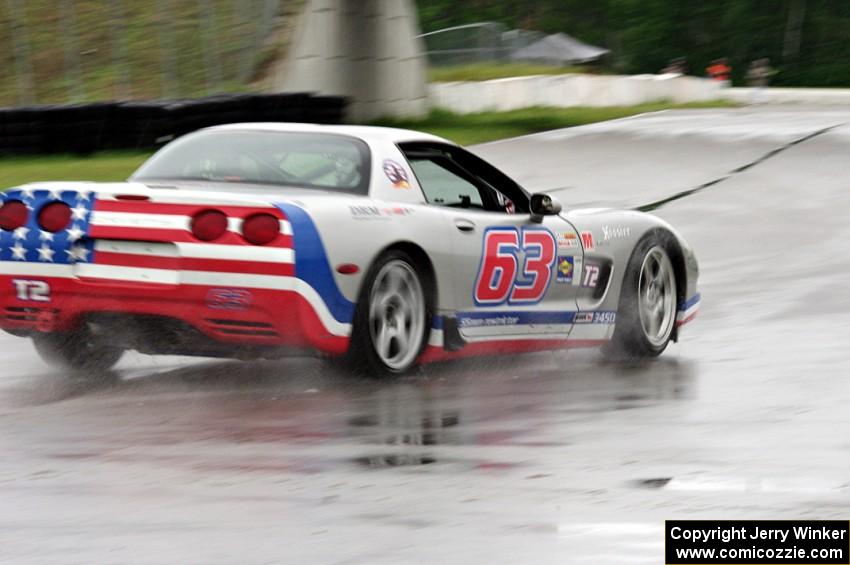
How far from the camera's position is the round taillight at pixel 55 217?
24.8 ft

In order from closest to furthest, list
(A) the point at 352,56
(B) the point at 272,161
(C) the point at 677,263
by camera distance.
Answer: (B) the point at 272,161, (C) the point at 677,263, (A) the point at 352,56

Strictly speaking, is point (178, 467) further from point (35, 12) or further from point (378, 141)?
point (35, 12)

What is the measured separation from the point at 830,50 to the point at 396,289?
288 feet

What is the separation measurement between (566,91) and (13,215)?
137 feet

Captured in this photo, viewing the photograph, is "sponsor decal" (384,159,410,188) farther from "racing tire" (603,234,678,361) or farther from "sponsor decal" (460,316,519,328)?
"racing tire" (603,234,678,361)

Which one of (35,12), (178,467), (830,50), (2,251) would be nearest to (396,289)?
(2,251)

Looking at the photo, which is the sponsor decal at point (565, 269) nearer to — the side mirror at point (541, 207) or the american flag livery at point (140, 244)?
the side mirror at point (541, 207)

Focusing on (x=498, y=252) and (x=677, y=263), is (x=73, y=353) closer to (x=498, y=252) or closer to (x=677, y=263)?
(x=498, y=252)

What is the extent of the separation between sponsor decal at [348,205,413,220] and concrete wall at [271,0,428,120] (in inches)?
938

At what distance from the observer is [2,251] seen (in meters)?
7.67

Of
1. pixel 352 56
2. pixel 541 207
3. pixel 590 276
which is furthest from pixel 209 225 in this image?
pixel 352 56

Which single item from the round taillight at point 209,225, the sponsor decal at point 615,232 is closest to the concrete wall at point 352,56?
the sponsor decal at point 615,232

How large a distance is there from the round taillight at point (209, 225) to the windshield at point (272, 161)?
684 mm

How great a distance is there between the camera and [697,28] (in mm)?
96875
